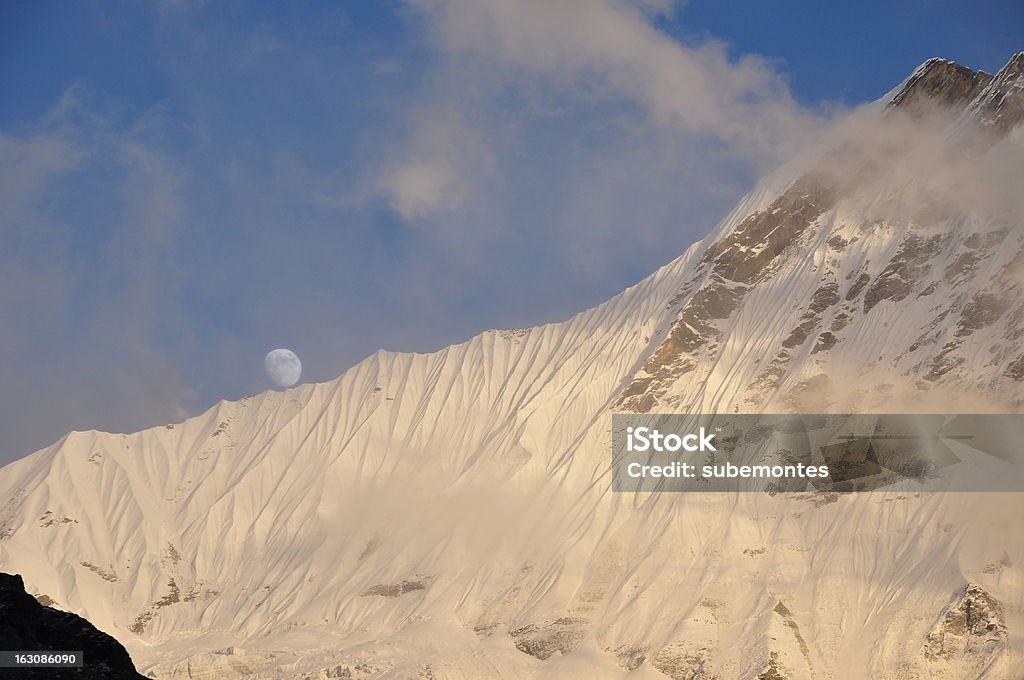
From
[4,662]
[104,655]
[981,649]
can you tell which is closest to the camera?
[4,662]

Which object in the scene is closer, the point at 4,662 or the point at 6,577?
the point at 4,662

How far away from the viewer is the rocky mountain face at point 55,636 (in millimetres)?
58656

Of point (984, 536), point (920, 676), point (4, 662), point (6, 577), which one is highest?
point (984, 536)

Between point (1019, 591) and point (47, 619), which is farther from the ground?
point (1019, 591)

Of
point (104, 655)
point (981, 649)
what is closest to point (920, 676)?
point (981, 649)

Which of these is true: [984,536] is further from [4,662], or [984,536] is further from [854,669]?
[4,662]

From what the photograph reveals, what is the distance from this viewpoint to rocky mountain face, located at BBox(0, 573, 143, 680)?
192 feet

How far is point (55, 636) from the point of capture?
61.1 metres

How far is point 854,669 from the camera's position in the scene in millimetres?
192375

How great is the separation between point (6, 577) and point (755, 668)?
5884 inches

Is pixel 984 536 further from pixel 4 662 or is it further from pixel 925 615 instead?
pixel 4 662

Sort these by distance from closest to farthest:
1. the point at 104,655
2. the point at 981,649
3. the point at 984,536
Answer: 1. the point at 104,655
2. the point at 981,649
3. the point at 984,536

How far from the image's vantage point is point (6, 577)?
60969 millimetres

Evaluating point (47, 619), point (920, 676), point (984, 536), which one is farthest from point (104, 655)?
point (984, 536)
